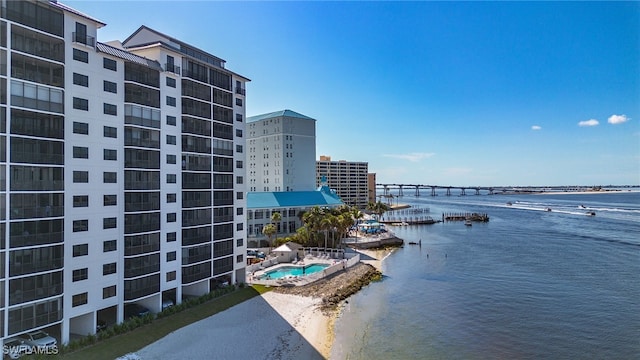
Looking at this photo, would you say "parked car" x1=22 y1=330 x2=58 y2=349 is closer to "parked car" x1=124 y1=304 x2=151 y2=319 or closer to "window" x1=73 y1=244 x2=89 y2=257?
"window" x1=73 y1=244 x2=89 y2=257

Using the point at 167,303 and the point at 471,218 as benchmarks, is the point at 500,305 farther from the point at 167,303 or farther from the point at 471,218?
the point at 471,218

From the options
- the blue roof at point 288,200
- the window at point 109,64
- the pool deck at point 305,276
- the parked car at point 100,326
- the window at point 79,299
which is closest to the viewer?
the window at point 79,299

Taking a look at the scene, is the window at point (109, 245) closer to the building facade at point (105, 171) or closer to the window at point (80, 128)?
the building facade at point (105, 171)

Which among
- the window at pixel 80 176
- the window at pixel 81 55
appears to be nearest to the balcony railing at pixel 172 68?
the window at pixel 81 55

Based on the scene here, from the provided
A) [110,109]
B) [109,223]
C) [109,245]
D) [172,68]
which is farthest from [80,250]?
[172,68]

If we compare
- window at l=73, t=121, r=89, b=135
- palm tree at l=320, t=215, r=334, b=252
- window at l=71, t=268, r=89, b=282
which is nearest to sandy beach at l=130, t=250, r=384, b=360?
window at l=71, t=268, r=89, b=282

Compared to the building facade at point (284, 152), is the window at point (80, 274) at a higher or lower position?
lower

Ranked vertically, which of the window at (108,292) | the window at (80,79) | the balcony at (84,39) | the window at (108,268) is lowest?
the window at (108,292)
